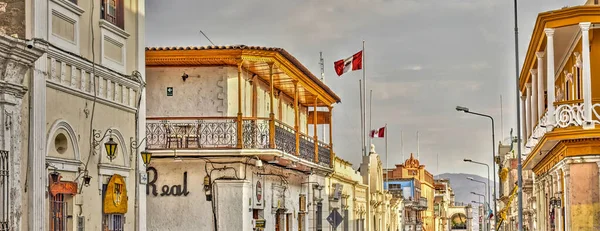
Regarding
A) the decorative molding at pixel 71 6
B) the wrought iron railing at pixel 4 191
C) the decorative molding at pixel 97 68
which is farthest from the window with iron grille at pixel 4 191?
the decorative molding at pixel 71 6

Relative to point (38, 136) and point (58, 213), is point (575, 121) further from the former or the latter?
point (38, 136)

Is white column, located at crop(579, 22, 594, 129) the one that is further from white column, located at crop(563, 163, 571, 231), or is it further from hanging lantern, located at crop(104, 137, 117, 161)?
hanging lantern, located at crop(104, 137, 117, 161)

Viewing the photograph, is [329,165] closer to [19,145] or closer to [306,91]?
[306,91]

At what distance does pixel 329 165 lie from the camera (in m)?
39.9

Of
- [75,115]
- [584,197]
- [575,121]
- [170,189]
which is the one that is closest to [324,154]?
[170,189]

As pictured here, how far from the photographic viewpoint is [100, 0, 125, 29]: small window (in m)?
19.7

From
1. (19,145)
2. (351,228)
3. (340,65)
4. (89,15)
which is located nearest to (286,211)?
(340,65)

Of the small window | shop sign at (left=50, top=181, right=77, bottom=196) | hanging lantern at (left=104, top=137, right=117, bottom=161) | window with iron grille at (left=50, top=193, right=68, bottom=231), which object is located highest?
the small window

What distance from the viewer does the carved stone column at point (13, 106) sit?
14773mm

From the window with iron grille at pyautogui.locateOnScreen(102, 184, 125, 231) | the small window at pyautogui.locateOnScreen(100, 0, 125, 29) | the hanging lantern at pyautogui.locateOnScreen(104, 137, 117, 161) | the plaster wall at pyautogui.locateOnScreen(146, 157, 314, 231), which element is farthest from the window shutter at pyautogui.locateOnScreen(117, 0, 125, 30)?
the plaster wall at pyautogui.locateOnScreen(146, 157, 314, 231)

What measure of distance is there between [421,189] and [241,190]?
306ft

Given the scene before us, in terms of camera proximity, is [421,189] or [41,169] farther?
[421,189]

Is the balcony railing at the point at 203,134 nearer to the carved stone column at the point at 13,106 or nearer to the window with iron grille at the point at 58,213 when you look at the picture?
the window with iron grille at the point at 58,213

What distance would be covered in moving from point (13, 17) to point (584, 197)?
14.8m
